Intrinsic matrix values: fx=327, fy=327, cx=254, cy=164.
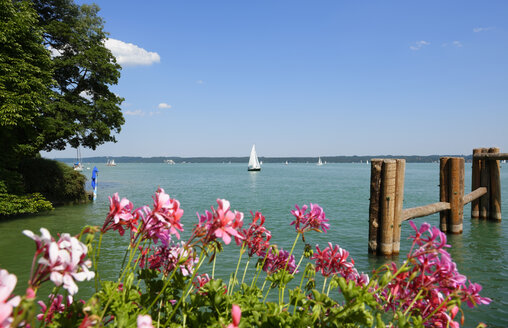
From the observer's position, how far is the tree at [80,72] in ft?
67.1

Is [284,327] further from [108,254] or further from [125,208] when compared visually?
[108,254]

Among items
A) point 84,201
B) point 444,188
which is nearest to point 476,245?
point 444,188

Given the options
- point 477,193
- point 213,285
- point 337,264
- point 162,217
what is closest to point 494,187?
point 477,193

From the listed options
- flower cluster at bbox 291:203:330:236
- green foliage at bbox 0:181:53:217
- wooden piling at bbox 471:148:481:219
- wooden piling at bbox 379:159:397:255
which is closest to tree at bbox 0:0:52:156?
green foliage at bbox 0:181:53:217

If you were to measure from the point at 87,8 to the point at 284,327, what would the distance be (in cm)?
2631

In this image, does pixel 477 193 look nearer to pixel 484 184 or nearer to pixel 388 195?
pixel 484 184

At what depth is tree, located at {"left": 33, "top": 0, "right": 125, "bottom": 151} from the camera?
2045 cm

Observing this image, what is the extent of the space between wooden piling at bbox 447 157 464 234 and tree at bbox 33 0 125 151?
64.3 feet

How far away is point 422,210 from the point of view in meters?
9.87

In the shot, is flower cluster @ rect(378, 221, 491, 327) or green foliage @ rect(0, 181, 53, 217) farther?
green foliage @ rect(0, 181, 53, 217)

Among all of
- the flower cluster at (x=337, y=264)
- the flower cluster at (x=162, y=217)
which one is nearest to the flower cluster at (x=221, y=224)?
the flower cluster at (x=162, y=217)

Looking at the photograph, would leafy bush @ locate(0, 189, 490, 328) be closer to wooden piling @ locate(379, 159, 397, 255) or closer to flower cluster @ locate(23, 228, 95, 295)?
flower cluster @ locate(23, 228, 95, 295)

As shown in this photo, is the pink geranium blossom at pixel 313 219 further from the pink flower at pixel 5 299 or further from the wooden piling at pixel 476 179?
the wooden piling at pixel 476 179

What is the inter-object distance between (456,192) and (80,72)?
75.0ft
